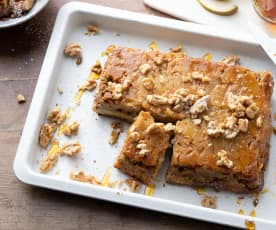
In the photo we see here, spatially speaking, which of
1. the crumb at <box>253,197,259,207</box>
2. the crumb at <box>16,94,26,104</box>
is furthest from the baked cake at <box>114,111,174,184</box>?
the crumb at <box>16,94,26,104</box>

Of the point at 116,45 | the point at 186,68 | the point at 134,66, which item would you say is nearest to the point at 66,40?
the point at 116,45

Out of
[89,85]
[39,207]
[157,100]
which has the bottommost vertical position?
[39,207]

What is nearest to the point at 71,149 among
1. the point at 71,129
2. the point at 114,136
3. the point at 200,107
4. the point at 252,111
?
the point at 71,129

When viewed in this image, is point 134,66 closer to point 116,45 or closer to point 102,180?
point 116,45

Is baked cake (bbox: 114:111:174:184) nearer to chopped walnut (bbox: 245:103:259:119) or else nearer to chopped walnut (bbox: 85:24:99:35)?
chopped walnut (bbox: 245:103:259:119)

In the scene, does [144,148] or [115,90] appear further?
[115,90]

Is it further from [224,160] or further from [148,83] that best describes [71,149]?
[224,160]
